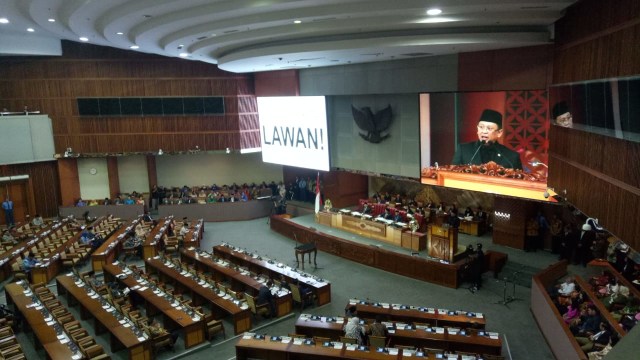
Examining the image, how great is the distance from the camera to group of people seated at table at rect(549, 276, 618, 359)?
813cm

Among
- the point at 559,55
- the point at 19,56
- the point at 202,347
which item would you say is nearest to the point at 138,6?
the point at 202,347

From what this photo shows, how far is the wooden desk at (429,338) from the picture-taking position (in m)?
8.72

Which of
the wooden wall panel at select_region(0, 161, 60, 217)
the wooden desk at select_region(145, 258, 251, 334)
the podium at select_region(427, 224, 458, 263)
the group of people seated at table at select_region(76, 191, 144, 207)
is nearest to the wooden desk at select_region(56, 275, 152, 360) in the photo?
the wooden desk at select_region(145, 258, 251, 334)

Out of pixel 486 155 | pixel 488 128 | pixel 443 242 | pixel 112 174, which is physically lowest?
pixel 443 242

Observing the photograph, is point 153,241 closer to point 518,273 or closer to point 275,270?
point 275,270

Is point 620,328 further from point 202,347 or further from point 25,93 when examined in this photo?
point 25,93

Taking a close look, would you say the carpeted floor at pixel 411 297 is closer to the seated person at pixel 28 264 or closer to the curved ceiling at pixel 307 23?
the seated person at pixel 28 264

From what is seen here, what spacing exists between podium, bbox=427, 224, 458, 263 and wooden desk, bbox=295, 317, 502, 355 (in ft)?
14.8

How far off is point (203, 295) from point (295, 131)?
31.8 feet

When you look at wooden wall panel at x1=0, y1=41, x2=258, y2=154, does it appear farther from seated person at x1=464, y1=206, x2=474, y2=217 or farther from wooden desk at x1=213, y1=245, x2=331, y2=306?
seated person at x1=464, y1=206, x2=474, y2=217

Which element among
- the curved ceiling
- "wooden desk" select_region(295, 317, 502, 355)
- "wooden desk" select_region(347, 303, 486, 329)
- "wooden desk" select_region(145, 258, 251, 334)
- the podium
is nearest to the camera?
"wooden desk" select_region(295, 317, 502, 355)

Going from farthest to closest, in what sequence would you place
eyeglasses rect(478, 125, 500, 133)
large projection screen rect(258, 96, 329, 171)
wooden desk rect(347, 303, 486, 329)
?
large projection screen rect(258, 96, 329, 171) → eyeglasses rect(478, 125, 500, 133) → wooden desk rect(347, 303, 486, 329)

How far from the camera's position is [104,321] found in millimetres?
10141

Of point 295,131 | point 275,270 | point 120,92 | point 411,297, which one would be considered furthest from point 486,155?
point 120,92
